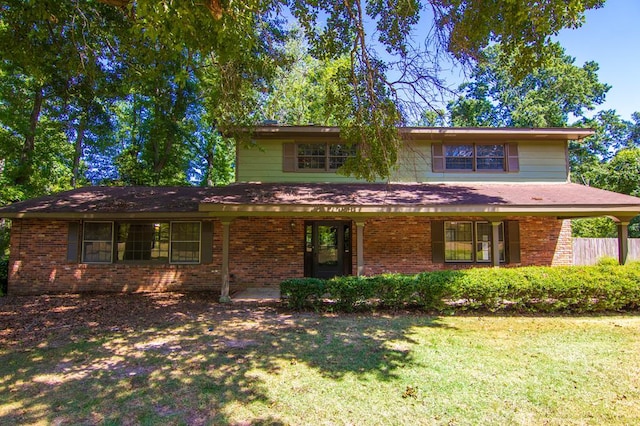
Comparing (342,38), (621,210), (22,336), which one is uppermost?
(342,38)

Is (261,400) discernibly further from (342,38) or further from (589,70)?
(589,70)

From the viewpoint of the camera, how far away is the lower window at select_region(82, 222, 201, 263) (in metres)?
11.0

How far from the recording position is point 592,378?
4383mm

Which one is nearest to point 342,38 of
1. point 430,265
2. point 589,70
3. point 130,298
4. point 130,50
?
point 130,50

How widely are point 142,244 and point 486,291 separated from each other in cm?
955

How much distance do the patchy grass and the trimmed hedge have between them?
0.46 meters

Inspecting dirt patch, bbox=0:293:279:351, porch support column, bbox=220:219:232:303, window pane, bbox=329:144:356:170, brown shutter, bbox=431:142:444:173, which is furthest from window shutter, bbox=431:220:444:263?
porch support column, bbox=220:219:232:303

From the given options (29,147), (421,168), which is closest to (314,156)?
(421,168)

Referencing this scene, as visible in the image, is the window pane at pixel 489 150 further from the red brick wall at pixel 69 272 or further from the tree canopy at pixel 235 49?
the red brick wall at pixel 69 272

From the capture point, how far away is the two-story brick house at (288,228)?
10.6 meters

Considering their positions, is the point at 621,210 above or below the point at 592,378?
above

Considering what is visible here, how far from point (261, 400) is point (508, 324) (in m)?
5.18

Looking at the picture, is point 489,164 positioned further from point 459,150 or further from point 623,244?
point 623,244

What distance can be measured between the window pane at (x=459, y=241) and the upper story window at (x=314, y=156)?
12.9ft
